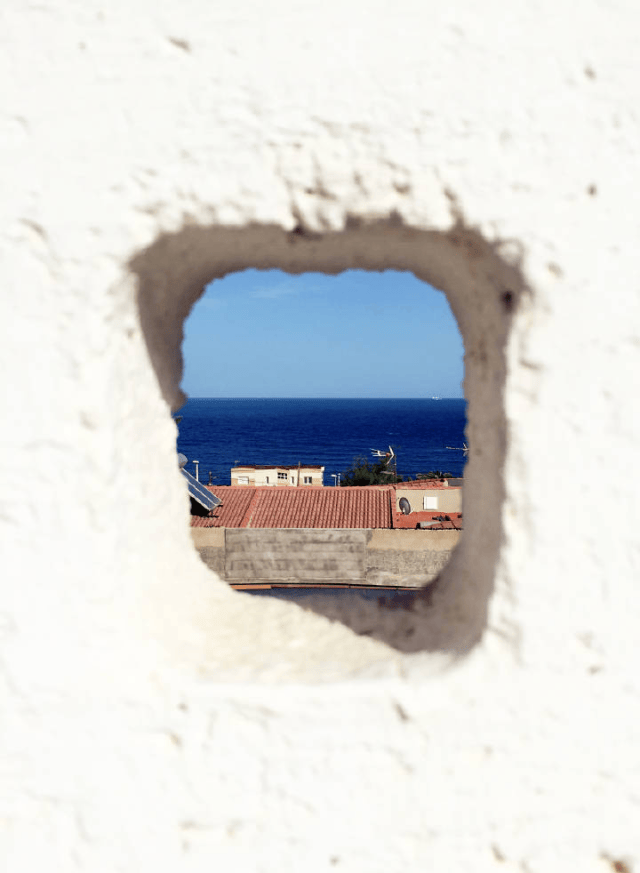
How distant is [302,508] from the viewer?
1073 centimetres

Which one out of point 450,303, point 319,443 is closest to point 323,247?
point 450,303

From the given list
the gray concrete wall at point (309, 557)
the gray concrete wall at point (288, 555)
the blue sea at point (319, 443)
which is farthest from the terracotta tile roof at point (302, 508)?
the blue sea at point (319, 443)

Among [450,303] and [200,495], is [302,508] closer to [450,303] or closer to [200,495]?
[200,495]

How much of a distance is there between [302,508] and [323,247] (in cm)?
930

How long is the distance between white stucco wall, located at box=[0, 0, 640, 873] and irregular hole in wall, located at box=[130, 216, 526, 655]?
2cm

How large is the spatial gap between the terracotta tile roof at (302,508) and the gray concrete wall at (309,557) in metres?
1.54

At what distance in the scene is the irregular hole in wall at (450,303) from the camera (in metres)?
1.50

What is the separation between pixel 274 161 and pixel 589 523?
120 cm

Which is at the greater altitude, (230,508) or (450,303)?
(450,303)

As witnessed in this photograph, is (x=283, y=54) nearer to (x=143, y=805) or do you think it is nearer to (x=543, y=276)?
(x=543, y=276)

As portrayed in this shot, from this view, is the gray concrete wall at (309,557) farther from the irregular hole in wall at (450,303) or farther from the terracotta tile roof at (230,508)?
the irregular hole in wall at (450,303)

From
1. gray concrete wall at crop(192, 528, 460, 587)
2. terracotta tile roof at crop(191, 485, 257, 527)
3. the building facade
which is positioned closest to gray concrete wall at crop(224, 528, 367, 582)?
gray concrete wall at crop(192, 528, 460, 587)

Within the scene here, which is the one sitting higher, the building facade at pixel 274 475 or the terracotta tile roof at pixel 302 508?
the building facade at pixel 274 475

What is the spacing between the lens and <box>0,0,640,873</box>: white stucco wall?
1361 millimetres
